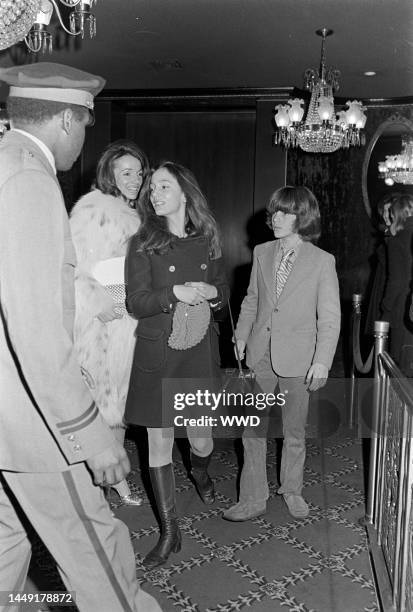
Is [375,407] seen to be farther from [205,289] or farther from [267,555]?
[205,289]

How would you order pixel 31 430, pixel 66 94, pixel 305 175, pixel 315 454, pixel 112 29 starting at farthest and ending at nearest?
pixel 305 175
pixel 112 29
pixel 315 454
pixel 66 94
pixel 31 430

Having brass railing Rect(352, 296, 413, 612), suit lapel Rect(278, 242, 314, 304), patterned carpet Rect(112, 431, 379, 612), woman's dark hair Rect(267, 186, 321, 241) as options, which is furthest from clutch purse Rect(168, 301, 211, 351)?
patterned carpet Rect(112, 431, 379, 612)

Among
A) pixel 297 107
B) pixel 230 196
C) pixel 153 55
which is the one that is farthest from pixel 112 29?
pixel 230 196

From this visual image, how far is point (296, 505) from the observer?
330cm

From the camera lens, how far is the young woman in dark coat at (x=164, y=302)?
2736mm

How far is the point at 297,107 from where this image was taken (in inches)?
257

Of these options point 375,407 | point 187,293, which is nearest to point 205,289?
point 187,293

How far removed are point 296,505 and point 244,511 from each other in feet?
0.88

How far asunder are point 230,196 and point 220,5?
333 cm

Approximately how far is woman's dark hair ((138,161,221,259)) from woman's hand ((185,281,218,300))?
8.3 inches

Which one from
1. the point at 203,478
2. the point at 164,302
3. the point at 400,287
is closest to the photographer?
the point at 164,302

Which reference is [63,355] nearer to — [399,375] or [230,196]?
[399,375]

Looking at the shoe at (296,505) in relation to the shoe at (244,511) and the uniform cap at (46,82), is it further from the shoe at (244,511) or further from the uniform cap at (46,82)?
the uniform cap at (46,82)

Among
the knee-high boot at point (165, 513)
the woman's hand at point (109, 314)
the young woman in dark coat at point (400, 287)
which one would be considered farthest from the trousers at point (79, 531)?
the young woman in dark coat at point (400, 287)
